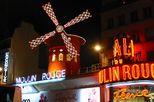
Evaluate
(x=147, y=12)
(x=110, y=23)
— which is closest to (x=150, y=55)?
(x=147, y=12)

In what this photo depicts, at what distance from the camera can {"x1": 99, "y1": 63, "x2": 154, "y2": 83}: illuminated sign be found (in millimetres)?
19031

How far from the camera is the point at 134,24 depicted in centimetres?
2462

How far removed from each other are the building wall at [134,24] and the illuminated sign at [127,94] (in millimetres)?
3712

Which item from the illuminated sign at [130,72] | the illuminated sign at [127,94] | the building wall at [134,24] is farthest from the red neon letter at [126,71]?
the building wall at [134,24]

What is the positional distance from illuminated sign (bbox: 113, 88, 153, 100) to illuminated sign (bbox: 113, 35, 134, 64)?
6.35 feet

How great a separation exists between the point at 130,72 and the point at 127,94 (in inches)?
73.4

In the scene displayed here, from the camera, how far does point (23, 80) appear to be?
86.8ft

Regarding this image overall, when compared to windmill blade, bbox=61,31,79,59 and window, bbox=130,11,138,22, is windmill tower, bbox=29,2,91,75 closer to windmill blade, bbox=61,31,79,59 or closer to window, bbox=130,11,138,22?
windmill blade, bbox=61,31,79,59

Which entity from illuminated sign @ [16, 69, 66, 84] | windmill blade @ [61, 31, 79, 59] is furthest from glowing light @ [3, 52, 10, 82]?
windmill blade @ [61, 31, 79, 59]

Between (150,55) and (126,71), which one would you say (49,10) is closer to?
(150,55)

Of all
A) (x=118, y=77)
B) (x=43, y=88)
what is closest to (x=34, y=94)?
(x=43, y=88)

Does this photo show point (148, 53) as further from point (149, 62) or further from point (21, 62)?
point (21, 62)

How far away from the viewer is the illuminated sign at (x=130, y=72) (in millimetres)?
19031

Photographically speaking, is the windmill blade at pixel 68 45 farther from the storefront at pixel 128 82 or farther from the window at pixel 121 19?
the storefront at pixel 128 82
